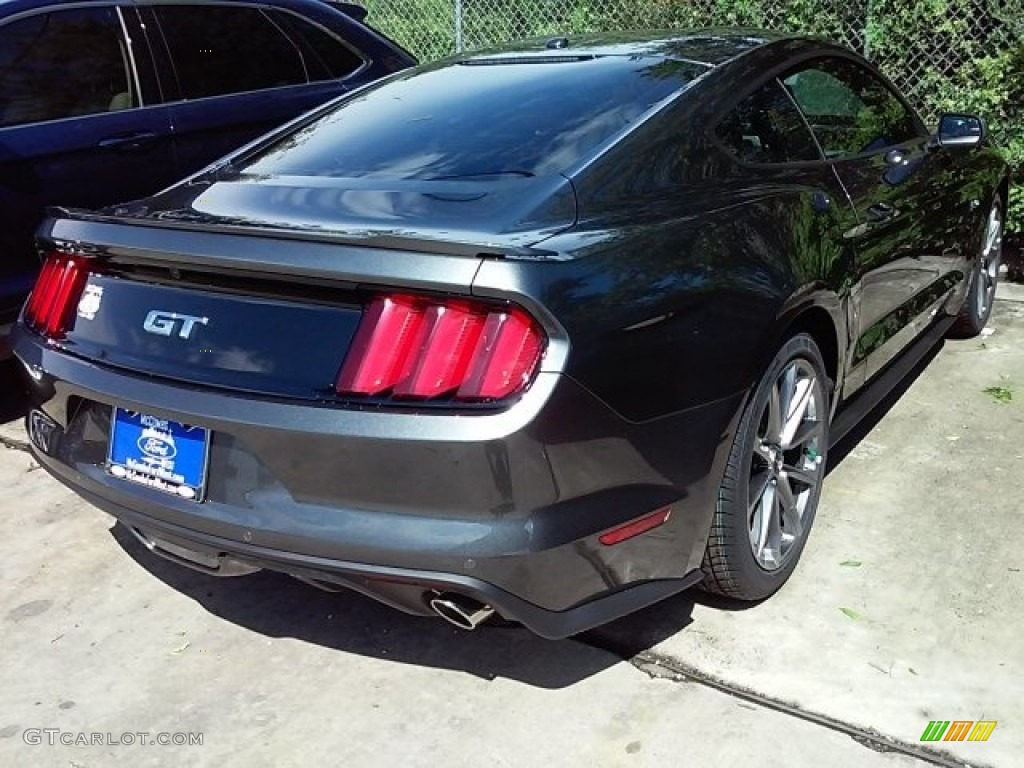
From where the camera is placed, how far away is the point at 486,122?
10.2 ft

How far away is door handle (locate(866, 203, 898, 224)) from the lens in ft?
11.6

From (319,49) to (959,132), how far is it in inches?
126

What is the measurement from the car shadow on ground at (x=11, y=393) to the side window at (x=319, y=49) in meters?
2.07

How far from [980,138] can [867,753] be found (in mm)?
2782

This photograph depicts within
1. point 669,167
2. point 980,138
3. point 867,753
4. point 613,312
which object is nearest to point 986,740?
point 867,753

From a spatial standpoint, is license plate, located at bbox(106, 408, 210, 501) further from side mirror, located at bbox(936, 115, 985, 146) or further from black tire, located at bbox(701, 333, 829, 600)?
side mirror, located at bbox(936, 115, 985, 146)

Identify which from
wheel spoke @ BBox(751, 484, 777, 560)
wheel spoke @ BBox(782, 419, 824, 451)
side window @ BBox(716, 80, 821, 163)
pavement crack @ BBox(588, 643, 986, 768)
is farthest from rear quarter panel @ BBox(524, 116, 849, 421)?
pavement crack @ BBox(588, 643, 986, 768)

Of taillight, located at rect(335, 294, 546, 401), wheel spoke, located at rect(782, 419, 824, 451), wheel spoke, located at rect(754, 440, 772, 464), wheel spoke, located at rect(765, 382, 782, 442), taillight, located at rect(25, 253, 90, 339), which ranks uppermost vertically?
taillight, located at rect(335, 294, 546, 401)

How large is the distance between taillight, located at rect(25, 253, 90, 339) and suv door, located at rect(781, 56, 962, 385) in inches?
88.7

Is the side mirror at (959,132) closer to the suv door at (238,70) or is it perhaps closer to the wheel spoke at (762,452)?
the wheel spoke at (762,452)

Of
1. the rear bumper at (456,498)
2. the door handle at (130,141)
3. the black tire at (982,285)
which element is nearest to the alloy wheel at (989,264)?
the black tire at (982,285)

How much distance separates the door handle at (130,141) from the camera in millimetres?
4711

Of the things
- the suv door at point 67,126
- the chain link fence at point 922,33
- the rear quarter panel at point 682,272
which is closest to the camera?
the rear quarter panel at point 682,272

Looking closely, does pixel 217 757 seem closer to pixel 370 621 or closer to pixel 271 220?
pixel 370 621
